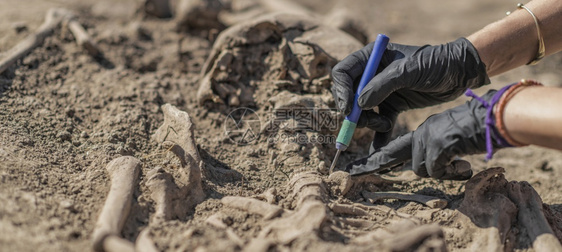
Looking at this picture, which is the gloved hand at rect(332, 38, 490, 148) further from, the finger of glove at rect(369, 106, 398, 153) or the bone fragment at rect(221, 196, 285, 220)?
the bone fragment at rect(221, 196, 285, 220)

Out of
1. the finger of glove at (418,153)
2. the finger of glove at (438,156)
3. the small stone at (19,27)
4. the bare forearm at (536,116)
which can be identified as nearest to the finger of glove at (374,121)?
the finger of glove at (418,153)

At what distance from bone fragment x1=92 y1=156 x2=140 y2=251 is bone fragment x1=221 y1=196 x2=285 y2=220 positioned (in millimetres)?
542

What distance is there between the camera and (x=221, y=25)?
539 cm

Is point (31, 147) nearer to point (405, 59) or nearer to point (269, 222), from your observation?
point (269, 222)

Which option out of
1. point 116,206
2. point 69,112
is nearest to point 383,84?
point 116,206

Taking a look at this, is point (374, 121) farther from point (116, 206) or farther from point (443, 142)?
point (116, 206)

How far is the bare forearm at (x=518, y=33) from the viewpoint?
2975 mm

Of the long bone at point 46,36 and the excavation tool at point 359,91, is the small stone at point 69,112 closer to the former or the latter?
the long bone at point 46,36

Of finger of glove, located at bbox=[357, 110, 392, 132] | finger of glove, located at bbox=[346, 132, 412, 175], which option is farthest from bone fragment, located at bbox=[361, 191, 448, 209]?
finger of glove, located at bbox=[357, 110, 392, 132]

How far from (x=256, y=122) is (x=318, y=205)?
→ 4.28 ft

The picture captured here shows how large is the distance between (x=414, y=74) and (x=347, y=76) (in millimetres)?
422

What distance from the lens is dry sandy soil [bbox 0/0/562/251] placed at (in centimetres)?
223

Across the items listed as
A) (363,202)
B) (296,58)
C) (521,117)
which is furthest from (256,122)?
(521,117)

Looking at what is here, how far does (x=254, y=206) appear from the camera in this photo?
8.10 ft
